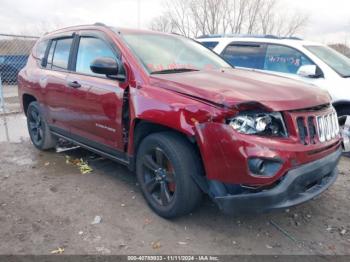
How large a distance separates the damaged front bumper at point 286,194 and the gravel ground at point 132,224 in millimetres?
Result: 451

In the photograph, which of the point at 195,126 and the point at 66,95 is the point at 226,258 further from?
the point at 66,95

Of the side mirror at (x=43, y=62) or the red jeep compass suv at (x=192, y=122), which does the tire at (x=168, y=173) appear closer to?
the red jeep compass suv at (x=192, y=122)

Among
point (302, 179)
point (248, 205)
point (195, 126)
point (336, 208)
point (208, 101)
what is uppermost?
point (208, 101)

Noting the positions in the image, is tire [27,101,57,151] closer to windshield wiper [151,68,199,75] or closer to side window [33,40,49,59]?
side window [33,40,49,59]

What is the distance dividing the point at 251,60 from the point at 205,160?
4.30m

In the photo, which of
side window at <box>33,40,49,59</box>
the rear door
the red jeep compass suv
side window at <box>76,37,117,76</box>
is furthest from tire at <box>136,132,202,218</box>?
side window at <box>33,40,49,59</box>

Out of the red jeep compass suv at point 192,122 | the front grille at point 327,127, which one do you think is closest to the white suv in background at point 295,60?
the red jeep compass suv at point 192,122

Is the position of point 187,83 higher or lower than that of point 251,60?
higher

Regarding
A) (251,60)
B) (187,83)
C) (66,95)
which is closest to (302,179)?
(187,83)

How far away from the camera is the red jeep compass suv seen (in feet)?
9.38

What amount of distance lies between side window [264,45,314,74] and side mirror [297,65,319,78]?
0.87 feet

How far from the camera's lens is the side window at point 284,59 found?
6230 millimetres

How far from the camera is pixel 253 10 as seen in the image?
963 inches

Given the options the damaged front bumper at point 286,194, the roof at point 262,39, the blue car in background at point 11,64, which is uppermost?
the roof at point 262,39
